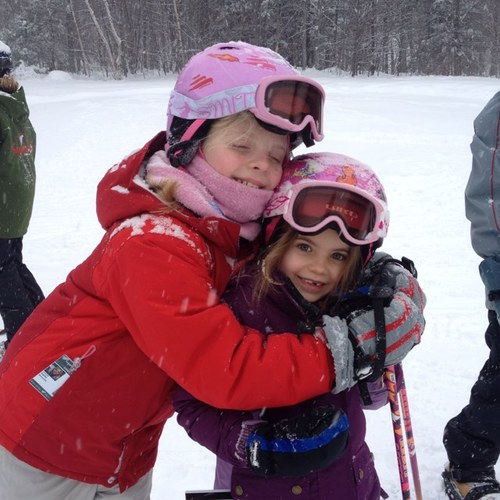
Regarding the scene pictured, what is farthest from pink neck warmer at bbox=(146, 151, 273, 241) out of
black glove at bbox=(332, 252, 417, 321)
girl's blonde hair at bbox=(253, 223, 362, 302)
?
black glove at bbox=(332, 252, 417, 321)

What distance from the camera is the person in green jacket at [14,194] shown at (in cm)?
410

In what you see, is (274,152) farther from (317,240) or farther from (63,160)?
(63,160)

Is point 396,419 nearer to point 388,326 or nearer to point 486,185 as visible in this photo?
point 388,326

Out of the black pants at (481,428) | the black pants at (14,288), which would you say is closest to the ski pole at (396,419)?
the black pants at (481,428)

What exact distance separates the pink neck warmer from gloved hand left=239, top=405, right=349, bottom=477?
2.21 ft

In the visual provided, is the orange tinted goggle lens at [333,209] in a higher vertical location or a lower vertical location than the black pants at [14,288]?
higher

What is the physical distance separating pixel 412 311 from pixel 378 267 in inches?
13.3

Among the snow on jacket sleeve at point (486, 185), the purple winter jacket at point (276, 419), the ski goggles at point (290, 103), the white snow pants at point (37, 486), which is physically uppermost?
the ski goggles at point (290, 103)

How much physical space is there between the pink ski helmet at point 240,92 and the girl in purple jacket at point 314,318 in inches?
8.4

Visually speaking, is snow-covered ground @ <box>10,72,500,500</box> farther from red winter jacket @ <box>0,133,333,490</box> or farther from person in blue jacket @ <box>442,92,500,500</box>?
red winter jacket @ <box>0,133,333,490</box>

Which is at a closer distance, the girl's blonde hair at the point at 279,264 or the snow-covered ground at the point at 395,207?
the girl's blonde hair at the point at 279,264

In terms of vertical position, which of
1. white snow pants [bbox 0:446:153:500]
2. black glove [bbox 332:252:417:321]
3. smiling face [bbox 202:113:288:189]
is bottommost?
white snow pants [bbox 0:446:153:500]

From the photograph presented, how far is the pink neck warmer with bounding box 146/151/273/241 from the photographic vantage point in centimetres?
172

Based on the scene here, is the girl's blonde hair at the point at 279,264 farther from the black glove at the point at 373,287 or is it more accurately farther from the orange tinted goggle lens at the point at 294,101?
the orange tinted goggle lens at the point at 294,101
